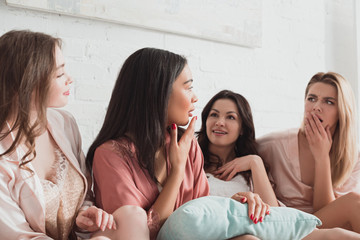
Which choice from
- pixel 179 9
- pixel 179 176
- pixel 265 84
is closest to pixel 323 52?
pixel 265 84

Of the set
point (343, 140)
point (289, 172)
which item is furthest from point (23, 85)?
point (343, 140)

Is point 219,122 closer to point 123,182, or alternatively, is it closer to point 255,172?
point 255,172

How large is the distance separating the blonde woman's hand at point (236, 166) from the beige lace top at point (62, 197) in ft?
2.14

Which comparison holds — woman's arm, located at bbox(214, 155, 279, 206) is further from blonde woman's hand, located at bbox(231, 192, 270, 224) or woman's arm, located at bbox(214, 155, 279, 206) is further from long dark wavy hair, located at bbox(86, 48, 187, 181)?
long dark wavy hair, located at bbox(86, 48, 187, 181)

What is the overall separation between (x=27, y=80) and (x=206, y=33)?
1122 millimetres

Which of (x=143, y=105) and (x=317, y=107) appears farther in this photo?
(x=317, y=107)

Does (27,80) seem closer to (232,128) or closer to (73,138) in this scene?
(73,138)

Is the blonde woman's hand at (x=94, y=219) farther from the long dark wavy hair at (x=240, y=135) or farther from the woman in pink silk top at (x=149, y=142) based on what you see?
the long dark wavy hair at (x=240, y=135)

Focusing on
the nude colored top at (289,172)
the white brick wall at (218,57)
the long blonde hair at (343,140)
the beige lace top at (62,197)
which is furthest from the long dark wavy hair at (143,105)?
the long blonde hair at (343,140)

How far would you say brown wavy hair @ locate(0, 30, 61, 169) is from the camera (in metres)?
1.20

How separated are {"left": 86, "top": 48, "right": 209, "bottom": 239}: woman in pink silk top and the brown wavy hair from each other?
0.24m

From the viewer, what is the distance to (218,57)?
220cm

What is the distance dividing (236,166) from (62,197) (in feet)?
2.50

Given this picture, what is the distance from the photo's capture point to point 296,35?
2.54 metres
